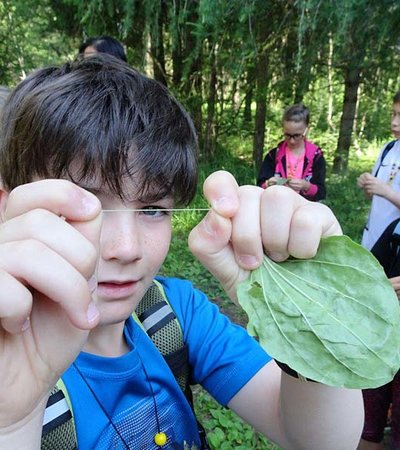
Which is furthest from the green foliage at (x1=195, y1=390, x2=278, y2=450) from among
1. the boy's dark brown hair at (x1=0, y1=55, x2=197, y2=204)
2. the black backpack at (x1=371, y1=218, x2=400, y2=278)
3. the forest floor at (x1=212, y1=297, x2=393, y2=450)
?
the boy's dark brown hair at (x1=0, y1=55, x2=197, y2=204)

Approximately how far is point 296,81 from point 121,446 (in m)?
6.41

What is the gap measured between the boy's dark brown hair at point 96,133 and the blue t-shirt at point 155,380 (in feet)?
1.57

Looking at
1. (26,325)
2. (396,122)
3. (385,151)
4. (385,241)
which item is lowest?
(385,241)

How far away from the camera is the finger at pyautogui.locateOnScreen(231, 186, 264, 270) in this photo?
0.92 meters

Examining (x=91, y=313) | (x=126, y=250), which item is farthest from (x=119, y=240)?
(x=91, y=313)

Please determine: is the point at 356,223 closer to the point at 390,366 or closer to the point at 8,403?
the point at 390,366

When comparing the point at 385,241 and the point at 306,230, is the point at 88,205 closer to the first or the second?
the point at 306,230

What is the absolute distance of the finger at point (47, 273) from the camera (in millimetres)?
719

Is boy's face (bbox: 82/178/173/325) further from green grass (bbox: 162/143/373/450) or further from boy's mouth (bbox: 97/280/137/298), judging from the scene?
green grass (bbox: 162/143/373/450)

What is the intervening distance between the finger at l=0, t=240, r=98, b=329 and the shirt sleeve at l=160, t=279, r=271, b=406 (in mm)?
776

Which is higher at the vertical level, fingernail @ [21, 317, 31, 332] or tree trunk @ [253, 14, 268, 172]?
fingernail @ [21, 317, 31, 332]

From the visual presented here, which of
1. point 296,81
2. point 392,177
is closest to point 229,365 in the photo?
point 392,177

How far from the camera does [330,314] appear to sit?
97 cm

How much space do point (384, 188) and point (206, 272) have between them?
2355mm
